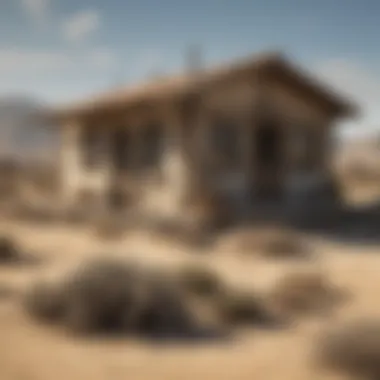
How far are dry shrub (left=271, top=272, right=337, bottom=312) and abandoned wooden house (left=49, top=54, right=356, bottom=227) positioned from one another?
6368 mm

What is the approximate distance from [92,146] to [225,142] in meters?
5.50

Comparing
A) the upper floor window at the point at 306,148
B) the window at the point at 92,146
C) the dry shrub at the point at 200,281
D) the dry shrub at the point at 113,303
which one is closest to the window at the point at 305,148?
the upper floor window at the point at 306,148

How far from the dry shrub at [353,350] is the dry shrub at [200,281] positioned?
233 cm

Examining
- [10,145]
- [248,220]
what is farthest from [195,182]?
[10,145]

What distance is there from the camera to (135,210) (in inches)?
617

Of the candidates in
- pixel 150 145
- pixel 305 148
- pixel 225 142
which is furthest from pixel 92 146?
pixel 305 148

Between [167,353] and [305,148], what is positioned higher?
[305,148]

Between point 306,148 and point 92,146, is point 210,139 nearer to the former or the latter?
point 306,148

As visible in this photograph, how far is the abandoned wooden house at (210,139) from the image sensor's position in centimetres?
1480

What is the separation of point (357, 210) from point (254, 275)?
9432 mm

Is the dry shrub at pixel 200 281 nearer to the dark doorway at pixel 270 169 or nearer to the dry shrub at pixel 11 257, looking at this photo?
the dry shrub at pixel 11 257

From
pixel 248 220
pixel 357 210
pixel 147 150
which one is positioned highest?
pixel 147 150

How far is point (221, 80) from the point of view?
14.7 meters

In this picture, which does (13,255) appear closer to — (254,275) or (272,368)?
(254,275)
